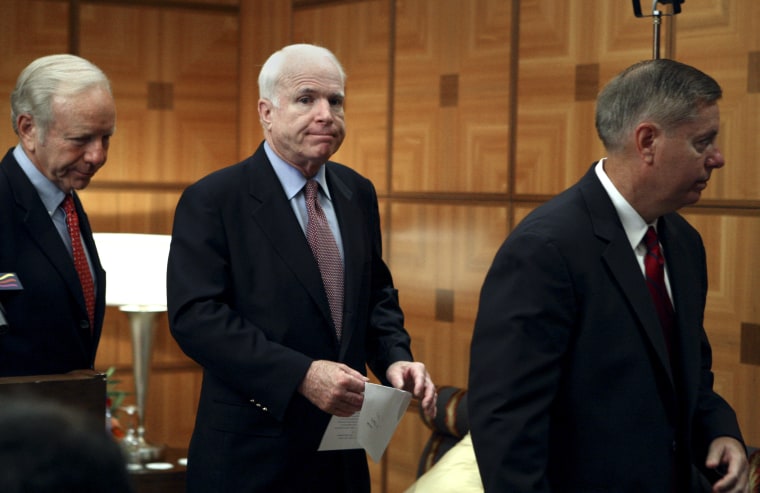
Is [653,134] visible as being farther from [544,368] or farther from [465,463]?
[465,463]

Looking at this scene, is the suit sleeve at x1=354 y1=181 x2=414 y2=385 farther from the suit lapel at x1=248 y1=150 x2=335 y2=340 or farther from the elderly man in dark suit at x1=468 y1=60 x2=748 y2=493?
the elderly man in dark suit at x1=468 y1=60 x2=748 y2=493

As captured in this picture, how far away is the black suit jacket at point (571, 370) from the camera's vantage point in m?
1.94

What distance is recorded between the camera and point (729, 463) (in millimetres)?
2170

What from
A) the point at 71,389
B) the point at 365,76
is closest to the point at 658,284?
the point at 71,389

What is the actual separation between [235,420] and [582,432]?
2.92 feet

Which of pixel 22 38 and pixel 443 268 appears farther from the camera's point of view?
pixel 22 38

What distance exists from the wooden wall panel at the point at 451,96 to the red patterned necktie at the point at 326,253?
2075 mm

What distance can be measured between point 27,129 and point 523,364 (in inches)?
52.7

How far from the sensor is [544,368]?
194 centimetres

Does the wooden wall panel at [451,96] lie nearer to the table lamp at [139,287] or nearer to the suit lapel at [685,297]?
the table lamp at [139,287]

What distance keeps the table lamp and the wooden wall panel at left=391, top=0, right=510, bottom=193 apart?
1.20 meters

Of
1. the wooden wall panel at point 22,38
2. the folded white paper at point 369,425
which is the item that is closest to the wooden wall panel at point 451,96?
the wooden wall panel at point 22,38

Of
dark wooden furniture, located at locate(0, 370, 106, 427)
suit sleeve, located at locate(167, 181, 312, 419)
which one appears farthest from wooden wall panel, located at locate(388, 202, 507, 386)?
dark wooden furniture, located at locate(0, 370, 106, 427)

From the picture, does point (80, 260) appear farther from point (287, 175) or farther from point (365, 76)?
point (365, 76)
